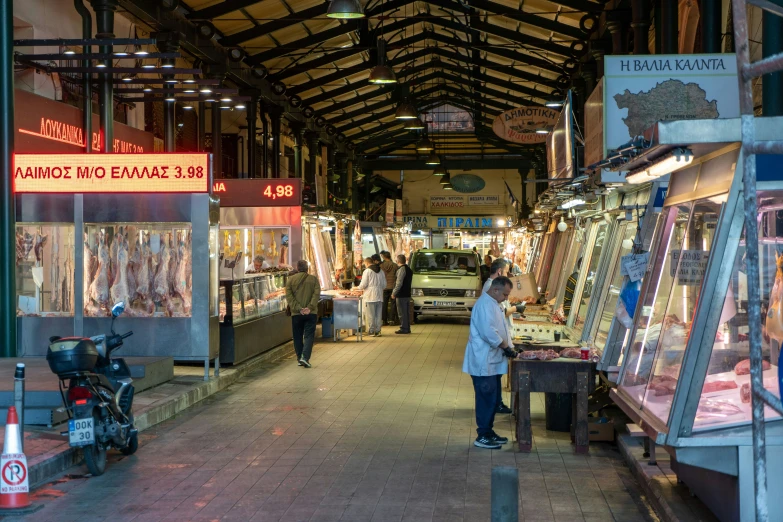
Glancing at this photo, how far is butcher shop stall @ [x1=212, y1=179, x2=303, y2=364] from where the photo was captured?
582 inches

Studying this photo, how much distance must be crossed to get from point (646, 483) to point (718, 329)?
7.77 ft

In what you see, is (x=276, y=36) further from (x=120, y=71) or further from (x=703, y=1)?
(x=703, y=1)

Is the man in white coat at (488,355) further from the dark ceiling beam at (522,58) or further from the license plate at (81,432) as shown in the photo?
the dark ceiling beam at (522,58)

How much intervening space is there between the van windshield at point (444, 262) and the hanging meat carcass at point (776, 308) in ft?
65.5

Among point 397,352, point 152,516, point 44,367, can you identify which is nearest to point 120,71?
point 44,367

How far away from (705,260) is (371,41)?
1867 centimetres

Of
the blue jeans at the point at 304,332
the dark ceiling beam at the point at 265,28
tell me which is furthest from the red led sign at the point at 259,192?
the blue jeans at the point at 304,332

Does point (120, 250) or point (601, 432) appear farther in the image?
point (120, 250)

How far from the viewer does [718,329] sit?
5516 millimetres

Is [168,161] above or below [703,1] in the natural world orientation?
below

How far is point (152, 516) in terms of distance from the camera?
6828mm

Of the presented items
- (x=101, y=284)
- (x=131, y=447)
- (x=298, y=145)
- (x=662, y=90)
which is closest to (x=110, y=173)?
(x=101, y=284)

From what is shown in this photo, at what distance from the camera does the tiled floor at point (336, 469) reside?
23.0 ft

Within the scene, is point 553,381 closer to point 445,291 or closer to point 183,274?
point 183,274
